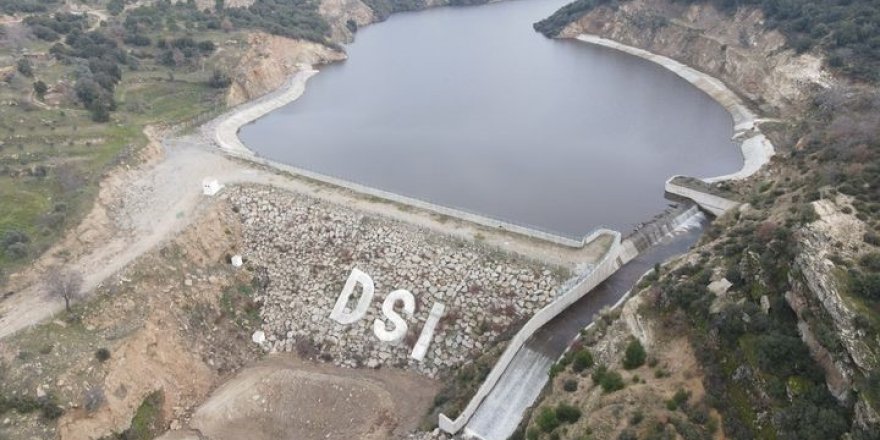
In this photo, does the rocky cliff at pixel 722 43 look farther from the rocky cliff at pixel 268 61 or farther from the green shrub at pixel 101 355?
the green shrub at pixel 101 355

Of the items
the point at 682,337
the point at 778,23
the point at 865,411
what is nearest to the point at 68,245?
the point at 682,337

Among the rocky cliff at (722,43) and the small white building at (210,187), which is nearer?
the small white building at (210,187)

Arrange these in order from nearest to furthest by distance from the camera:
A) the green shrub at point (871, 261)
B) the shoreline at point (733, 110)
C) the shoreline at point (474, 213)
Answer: the green shrub at point (871, 261) → the shoreline at point (474, 213) → the shoreline at point (733, 110)

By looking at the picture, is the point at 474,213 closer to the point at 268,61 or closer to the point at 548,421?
the point at 548,421

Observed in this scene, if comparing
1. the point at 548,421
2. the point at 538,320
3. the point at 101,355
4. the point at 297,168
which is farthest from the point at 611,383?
the point at 297,168

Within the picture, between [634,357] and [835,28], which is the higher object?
[835,28]

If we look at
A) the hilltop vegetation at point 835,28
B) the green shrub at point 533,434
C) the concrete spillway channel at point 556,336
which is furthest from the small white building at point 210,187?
the hilltop vegetation at point 835,28

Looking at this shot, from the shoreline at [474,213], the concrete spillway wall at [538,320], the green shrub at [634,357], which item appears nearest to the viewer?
the green shrub at [634,357]
